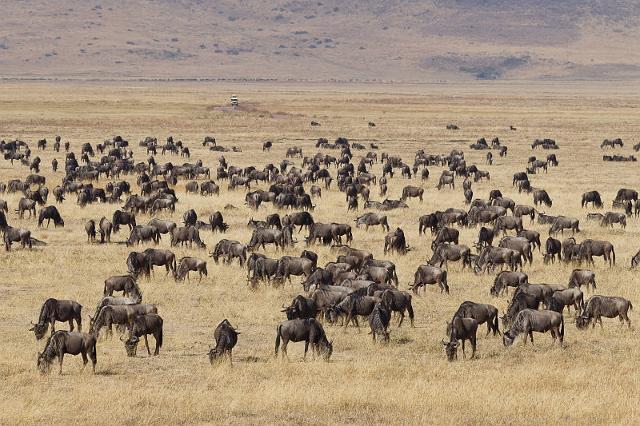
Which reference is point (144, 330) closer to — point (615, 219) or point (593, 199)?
point (615, 219)

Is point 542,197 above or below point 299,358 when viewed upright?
below

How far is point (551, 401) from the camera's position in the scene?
1767 cm

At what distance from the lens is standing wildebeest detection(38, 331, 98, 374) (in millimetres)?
19094

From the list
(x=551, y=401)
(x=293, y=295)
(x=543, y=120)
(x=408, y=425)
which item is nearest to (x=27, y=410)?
(x=408, y=425)

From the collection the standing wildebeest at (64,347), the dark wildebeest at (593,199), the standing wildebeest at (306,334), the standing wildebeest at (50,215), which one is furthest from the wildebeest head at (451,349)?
Answer: the dark wildebeest at (593,199)

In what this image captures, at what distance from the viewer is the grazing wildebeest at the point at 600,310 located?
23266 mm

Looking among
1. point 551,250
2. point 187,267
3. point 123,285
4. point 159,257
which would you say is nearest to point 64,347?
point 123,285

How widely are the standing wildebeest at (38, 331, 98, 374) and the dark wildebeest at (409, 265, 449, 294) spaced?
31.5ft

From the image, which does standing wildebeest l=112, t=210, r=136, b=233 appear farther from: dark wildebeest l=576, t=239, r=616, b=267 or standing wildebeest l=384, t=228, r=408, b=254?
dark wildebeest l=576, t=239, r=616, b=267

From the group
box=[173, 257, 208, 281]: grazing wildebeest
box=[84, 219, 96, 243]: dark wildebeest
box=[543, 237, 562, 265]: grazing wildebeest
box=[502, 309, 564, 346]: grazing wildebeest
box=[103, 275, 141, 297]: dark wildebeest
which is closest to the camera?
box=[502, 309, 564, 346]: grazing wildebeest

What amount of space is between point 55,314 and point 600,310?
11.4 m

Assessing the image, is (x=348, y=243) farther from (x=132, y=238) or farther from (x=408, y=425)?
(x=408, y=425)

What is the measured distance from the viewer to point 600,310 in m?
23.3

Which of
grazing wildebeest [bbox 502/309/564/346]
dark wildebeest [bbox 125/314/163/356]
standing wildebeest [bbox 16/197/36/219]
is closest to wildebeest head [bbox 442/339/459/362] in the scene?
grazing wildebeest [bbox 502/309/564/346]
